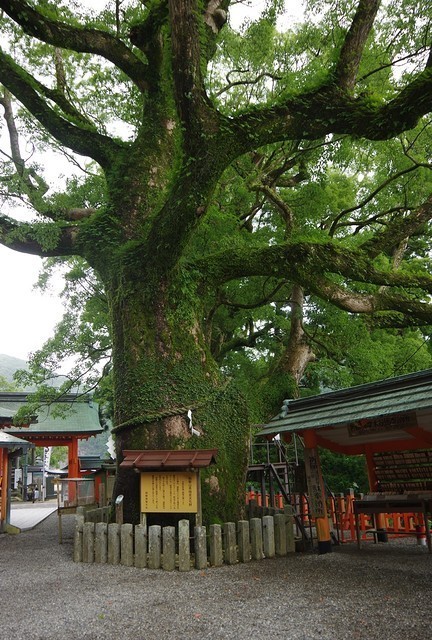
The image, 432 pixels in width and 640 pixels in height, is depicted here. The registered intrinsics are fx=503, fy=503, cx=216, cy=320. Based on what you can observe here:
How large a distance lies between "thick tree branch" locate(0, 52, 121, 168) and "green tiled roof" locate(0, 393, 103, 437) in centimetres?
1273

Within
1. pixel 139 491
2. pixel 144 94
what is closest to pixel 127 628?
pixel 139 491

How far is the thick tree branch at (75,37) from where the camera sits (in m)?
8.06

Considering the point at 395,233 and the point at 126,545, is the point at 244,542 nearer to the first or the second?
the point at 126,545

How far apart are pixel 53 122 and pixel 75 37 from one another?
1684 millimetres

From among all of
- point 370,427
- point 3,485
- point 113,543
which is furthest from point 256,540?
point 3,485

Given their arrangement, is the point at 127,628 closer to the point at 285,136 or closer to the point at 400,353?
the point at 285,136

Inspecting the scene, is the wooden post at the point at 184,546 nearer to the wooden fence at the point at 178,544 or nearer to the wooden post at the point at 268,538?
the wooden fence at the point at 178,544

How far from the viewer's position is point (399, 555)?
25.7ft

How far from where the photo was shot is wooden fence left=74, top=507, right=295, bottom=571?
6746 mm

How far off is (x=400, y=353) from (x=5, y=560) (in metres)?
11.5

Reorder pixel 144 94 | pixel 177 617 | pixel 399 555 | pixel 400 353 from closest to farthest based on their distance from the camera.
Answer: pixel 177 617 < pixel 399 555 < pixel 144 94 < pixel 400 353

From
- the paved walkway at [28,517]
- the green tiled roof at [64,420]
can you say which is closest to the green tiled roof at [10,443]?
the paved walkway at [28,517]

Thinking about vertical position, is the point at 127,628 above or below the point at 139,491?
below

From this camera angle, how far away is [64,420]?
23.4m
